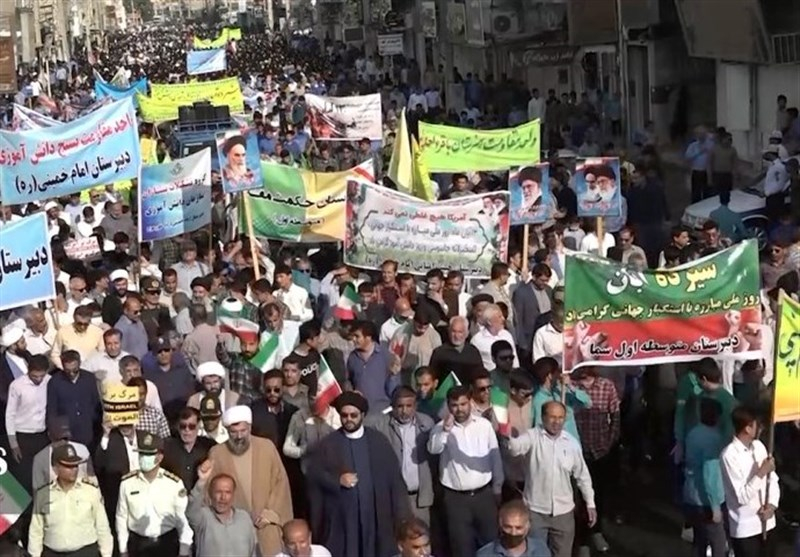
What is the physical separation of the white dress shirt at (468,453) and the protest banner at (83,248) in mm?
6947

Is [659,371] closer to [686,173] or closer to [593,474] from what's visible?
[593,474]

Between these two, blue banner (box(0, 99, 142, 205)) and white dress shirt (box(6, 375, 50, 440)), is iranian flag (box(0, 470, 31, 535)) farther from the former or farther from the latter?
blue banner (box(0, 99, 142, 205))

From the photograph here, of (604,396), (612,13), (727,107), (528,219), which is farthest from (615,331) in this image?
(612,13)

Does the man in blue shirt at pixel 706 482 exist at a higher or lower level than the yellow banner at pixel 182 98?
lower

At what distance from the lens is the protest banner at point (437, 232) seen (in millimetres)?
11695

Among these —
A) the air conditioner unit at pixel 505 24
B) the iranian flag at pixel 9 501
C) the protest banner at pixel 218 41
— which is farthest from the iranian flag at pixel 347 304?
the protest banner at pixel 218 41

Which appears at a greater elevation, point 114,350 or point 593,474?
point 114,350

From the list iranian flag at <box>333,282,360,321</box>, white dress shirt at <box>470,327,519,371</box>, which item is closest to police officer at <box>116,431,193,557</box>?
white dress shirt at <box>470,327,519,371</box>

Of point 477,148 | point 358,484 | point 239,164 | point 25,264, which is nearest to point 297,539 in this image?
point 358,484

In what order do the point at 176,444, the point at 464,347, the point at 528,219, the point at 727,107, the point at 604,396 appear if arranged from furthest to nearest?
the point at 727,107, the point at 528,219, the point at 464,347, the point at 604,396, the point at 176,444

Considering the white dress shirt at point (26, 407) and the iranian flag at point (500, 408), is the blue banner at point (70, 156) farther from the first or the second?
the iranian flag at point (500, 408)

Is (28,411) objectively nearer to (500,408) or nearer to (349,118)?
(500,408)

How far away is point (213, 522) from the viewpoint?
6.91 meters

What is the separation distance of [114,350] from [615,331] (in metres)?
3.31
